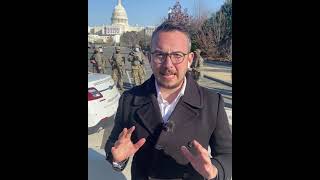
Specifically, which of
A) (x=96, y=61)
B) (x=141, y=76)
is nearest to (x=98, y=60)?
(x=96, y=61)

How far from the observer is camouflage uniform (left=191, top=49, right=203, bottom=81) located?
3000 millimetres

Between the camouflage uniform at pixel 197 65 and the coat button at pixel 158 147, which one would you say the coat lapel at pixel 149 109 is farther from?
the camouflage uniform at pixel 197 65

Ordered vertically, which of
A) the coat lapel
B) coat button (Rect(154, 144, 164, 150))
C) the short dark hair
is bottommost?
coat button (Rect(154, 144, 164, 150))

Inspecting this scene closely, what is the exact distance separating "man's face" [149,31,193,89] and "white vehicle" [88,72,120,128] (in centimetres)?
41

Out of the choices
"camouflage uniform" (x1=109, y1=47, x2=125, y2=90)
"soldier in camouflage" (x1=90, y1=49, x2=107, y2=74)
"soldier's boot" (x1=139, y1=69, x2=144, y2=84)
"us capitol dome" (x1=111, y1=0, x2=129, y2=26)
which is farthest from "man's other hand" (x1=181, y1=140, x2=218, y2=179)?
"us capitol dome" (x1=111, y1=0, x2=129, y2=26)

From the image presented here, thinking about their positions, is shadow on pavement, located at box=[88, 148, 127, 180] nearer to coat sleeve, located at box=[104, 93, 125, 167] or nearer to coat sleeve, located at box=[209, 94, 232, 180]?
coat sleeve, located at box=[104, 93, 125, 167]

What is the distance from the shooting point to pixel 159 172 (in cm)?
299

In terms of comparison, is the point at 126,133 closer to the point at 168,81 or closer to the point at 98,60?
the point at 168,81
